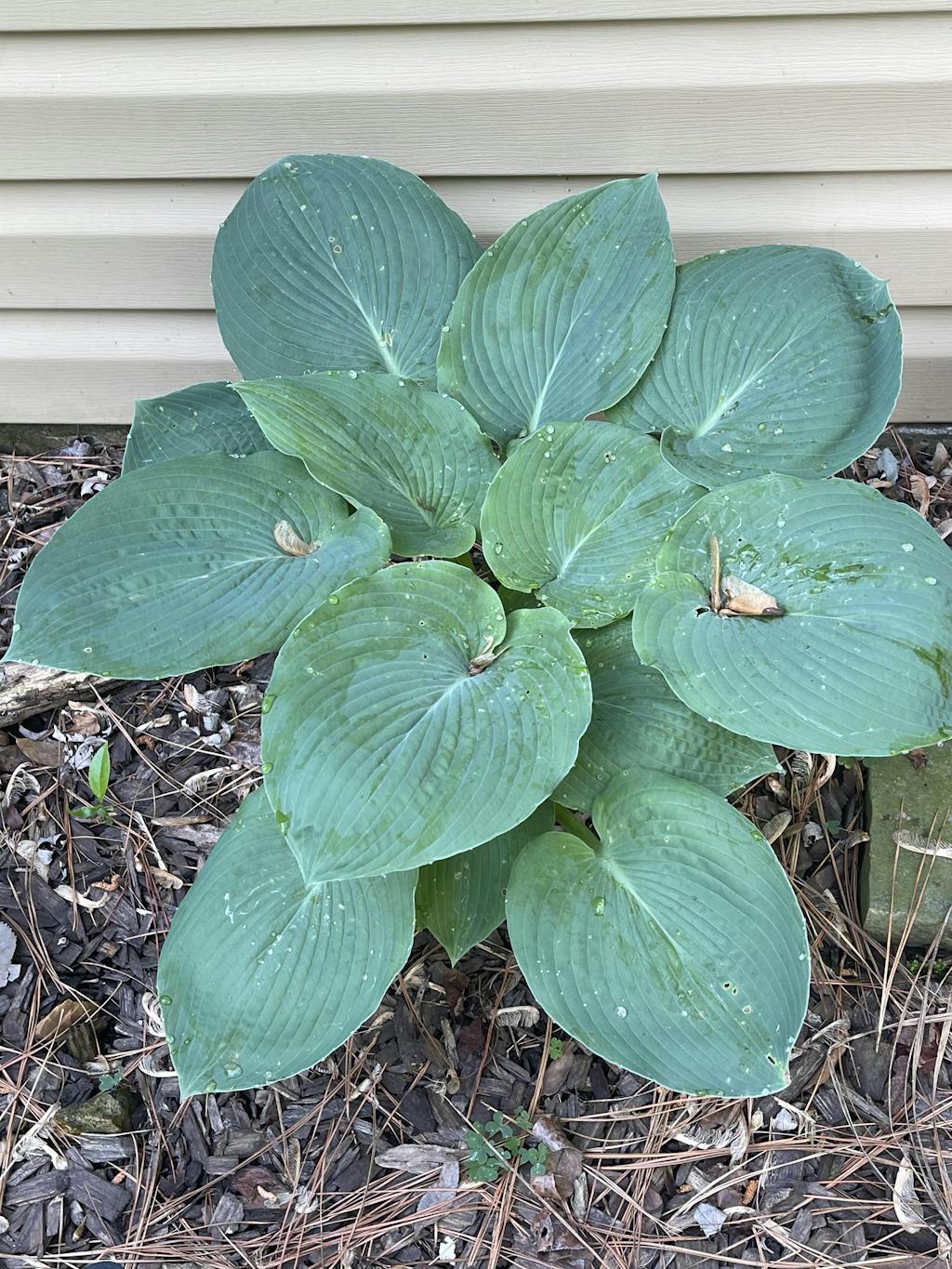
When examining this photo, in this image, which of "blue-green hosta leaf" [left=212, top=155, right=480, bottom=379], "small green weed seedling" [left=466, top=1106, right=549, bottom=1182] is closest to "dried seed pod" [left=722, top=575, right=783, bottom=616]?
"blue-green hosta leaf" [left=212, top=155, right=480, bottom=379]

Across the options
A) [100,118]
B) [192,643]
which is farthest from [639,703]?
[100,118]

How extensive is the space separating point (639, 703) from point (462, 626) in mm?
276

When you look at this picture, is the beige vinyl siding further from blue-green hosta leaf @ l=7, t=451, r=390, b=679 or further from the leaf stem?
the leaf stem

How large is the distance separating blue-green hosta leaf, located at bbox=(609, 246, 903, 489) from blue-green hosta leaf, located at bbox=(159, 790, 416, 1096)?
2.56 feet

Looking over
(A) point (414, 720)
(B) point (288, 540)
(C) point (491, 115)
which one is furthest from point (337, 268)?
(A) point (414, 720)

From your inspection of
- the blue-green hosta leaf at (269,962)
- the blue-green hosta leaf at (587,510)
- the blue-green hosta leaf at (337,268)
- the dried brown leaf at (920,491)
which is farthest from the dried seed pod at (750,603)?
the dried brown leaf at (920,491)

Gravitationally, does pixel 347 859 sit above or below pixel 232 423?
below

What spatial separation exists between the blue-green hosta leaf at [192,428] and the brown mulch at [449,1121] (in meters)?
0.66

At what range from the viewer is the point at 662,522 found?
4.09ft

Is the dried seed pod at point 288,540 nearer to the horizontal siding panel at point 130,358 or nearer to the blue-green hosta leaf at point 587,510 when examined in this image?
the blue-green hosta leaf at point 587,510

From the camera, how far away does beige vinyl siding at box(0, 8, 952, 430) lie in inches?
53.0

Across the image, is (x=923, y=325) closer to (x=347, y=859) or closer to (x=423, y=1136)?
(x=347, y=859)

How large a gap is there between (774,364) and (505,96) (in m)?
0.60

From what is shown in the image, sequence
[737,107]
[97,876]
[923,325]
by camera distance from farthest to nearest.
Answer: [923,325]
[97,876]
[737,107]
